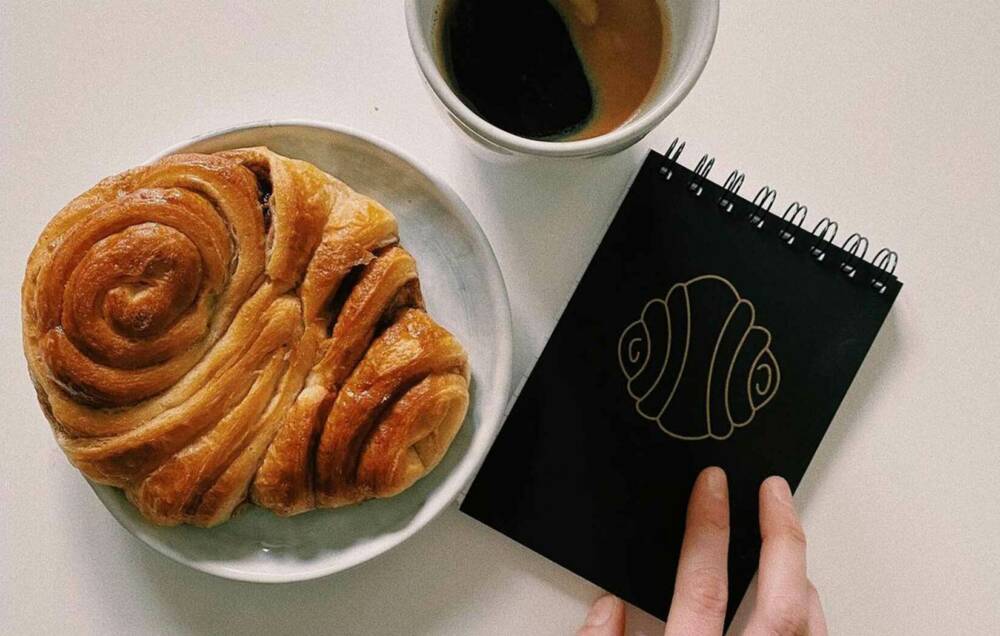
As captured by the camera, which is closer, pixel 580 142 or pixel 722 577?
pixel 580 142

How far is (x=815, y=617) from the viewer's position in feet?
3.40

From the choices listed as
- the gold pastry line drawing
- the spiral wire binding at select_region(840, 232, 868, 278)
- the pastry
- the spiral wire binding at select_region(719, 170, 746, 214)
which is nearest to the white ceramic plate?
the pastry

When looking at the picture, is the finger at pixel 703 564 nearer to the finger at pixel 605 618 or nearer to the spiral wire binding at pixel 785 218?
the finger at pixel 605 618

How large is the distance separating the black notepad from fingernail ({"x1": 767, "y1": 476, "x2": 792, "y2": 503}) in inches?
0.7

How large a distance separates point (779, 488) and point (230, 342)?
0.64 m

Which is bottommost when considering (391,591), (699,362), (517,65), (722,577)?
(391,591)

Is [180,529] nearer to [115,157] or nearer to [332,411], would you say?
[332,411]

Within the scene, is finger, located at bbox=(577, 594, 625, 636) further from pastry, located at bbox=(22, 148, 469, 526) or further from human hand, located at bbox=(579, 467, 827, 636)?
pastry, located at bbox=(22, 148, 469, 526)

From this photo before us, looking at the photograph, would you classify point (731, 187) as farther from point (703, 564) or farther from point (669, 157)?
point (703, 564)

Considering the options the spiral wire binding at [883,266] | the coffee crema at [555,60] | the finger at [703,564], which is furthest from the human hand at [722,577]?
the coffee crema at [555,60]

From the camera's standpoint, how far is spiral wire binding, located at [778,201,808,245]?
1047 millimetres

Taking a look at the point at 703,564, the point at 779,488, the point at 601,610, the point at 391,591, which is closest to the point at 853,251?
the point at 779,488

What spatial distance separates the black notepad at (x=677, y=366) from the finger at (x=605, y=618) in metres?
0.02

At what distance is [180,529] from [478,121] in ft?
1.75
